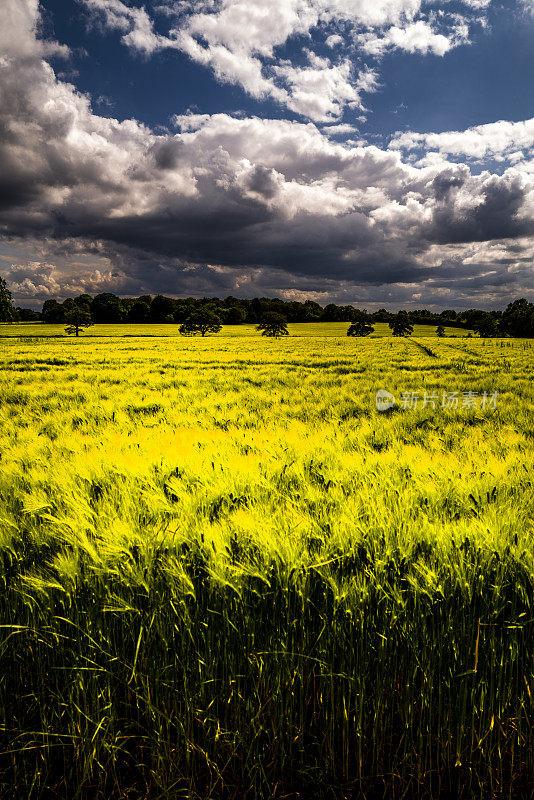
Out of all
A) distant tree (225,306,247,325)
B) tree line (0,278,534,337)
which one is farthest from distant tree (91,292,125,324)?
distant tree (225,306,247,325)

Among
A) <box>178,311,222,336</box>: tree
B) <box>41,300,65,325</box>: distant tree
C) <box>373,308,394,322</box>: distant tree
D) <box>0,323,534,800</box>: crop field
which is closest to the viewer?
<box>0,323,534,800</box>: crop field

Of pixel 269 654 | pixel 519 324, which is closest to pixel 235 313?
pixel 519 324

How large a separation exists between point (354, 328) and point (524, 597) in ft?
277

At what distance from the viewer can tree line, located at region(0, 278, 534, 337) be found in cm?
8550

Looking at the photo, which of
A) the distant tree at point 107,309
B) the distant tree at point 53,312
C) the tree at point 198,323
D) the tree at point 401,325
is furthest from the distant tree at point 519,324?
the distant tree at point 53,312

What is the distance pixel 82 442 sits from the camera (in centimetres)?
447

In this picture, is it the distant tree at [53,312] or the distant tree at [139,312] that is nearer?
the distant tree at [53,312]

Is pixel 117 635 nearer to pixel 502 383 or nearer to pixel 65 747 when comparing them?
pixel 65 747

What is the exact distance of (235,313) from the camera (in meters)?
121

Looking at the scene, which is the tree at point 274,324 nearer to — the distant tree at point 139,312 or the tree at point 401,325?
the tree at point 401,325

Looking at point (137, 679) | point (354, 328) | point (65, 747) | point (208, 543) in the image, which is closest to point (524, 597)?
point (208, 543)

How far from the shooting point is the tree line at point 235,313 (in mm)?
85500

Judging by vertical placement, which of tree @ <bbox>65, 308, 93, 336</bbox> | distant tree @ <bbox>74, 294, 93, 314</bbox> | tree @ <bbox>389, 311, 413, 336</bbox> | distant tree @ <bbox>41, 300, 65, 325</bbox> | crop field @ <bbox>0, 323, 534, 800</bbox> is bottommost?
crop field @ <bbox>0, 323, 534, 800</bbox>

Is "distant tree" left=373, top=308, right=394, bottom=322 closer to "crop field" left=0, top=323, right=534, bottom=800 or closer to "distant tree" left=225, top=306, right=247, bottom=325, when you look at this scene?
"distant tree" left=225, top=306, right=247, bottom=325
